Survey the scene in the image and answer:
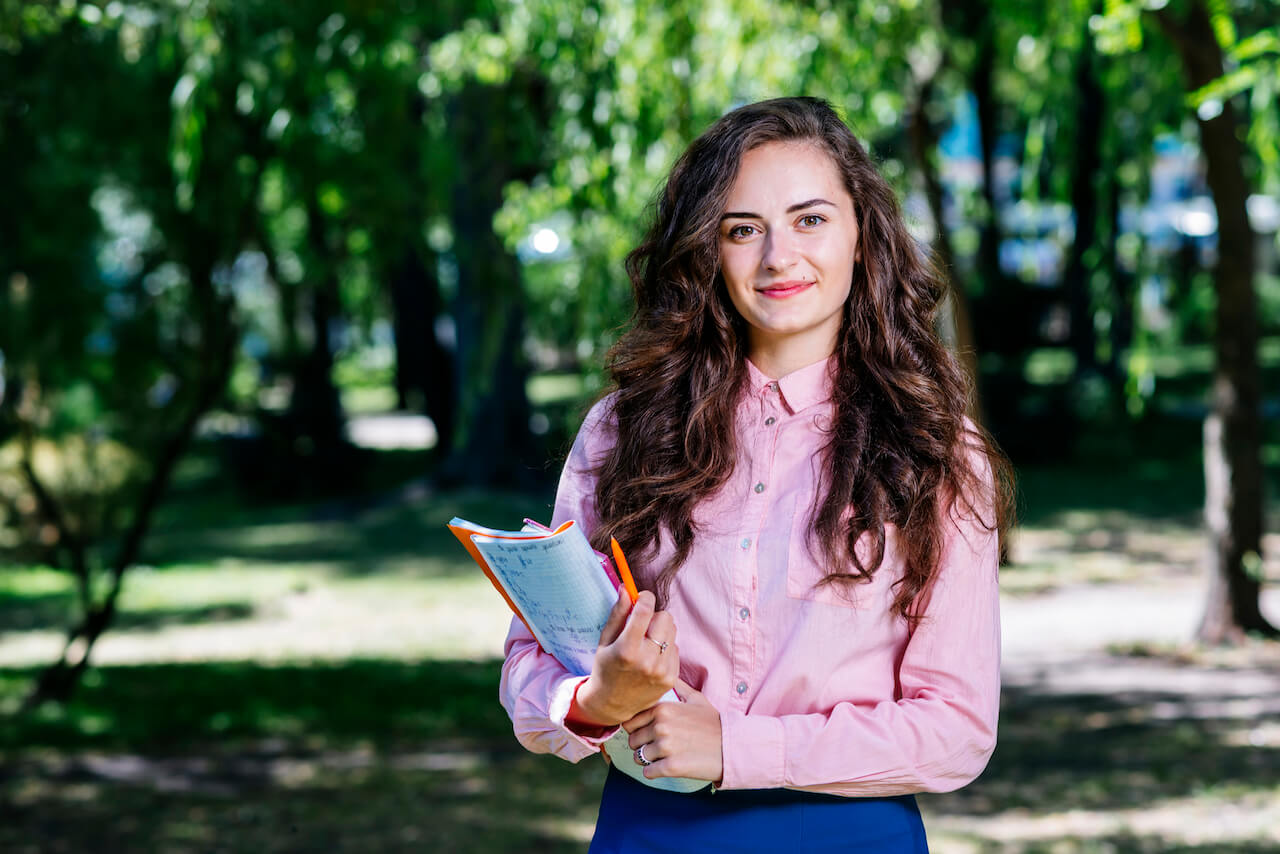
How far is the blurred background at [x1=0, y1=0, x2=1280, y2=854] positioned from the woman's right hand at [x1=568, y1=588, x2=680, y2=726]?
107 cm

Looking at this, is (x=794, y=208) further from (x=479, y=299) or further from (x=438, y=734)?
(x=479, y=299)

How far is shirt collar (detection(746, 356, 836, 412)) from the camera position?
6.92 feet

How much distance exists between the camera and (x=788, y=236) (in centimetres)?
205

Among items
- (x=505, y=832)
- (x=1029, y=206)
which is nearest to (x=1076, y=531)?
(x=1029, y=206)

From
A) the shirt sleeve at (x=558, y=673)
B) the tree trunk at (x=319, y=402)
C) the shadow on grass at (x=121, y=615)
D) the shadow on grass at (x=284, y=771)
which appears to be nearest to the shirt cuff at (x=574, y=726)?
the shirt sleeve at (x=558, y=673)

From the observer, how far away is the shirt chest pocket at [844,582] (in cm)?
195

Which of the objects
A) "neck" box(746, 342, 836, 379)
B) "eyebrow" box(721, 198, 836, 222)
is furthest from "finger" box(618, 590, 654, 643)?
"eyebrow" box(721, 198, 836, 222)

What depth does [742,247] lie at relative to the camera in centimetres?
208

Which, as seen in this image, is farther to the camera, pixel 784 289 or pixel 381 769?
pixel 381 769

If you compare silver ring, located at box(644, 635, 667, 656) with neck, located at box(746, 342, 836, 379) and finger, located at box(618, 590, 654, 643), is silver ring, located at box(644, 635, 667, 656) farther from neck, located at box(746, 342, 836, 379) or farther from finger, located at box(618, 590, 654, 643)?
neck, located at box(746, 342, 836, 379)

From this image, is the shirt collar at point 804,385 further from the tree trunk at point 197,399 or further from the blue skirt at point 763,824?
the tree trunk at point 197,399

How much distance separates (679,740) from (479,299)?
7486 mm

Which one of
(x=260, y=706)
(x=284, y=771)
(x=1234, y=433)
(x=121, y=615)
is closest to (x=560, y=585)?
(x=284, y=771)

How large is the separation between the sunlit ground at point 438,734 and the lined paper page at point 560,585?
375 cm
